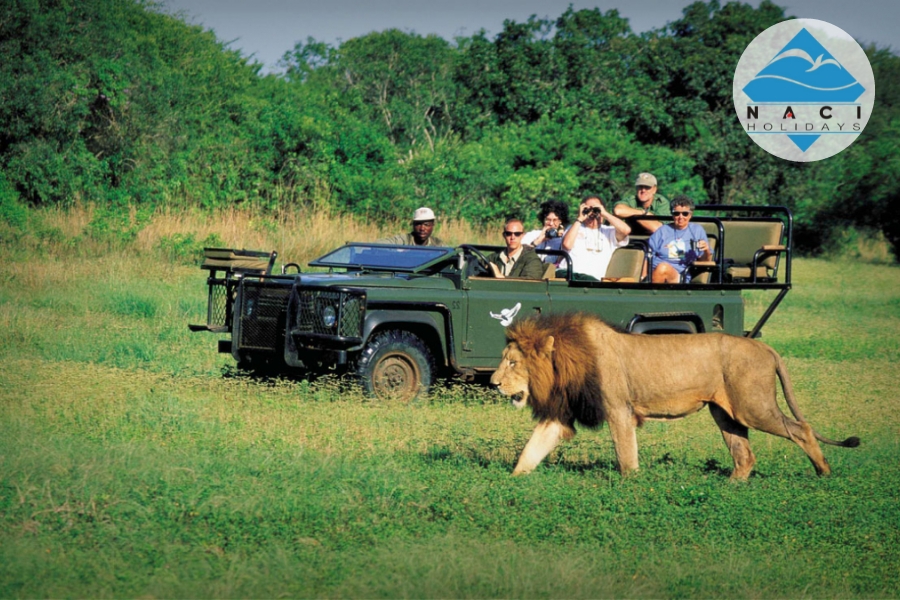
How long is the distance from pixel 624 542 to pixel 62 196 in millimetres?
17950

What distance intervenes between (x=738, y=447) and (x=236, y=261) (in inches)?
181

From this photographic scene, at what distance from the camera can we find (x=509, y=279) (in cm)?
953

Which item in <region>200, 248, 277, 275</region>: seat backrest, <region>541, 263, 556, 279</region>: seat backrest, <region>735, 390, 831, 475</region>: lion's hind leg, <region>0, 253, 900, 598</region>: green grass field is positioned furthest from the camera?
<region>541, 263, 556, 279</region>: seat backrest

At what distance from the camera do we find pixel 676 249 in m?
10.4

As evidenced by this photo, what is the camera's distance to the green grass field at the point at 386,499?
4863 millimetres

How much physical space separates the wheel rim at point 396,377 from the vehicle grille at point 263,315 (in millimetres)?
813

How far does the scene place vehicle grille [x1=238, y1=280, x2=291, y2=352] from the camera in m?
9.04

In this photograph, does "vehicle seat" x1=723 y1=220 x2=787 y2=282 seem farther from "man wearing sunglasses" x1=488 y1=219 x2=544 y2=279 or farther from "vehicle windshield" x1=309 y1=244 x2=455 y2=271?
"vehicle windshield" x1=309 y1=244 x2=455 y2=271

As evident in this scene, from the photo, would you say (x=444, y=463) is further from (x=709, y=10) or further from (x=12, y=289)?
(x=709, y=10)

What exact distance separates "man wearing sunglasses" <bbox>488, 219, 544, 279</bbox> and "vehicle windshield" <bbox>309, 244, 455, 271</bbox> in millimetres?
560

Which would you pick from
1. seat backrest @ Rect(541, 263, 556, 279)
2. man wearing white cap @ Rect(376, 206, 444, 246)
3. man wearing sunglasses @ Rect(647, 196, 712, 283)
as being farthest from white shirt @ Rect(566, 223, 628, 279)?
man wearing white cap @ Rect(376, 206, 444, 246)

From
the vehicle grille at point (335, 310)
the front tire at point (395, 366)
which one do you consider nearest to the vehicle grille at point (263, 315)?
the vehicle grille at point (335, 310)

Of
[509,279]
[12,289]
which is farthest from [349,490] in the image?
[12,289]

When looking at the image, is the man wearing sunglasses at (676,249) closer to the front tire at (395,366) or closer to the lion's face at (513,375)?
the front tire at (395,366)
